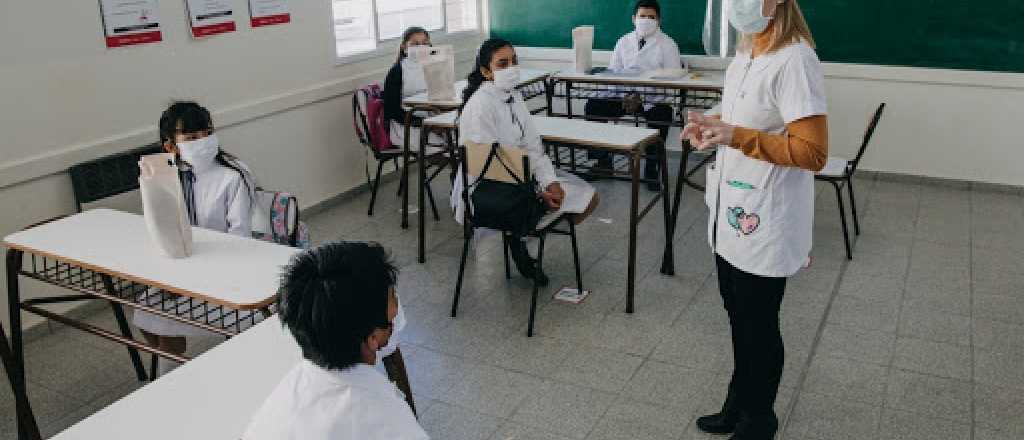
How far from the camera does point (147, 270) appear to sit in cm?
216

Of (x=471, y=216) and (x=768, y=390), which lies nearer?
(x=768, y=390)

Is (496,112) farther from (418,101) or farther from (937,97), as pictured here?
(937,97)

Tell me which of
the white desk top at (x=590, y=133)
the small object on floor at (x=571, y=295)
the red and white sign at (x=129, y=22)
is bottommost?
the small object on floor at (x=571, y=295)

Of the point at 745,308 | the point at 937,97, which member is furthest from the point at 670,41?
the point at 745,308

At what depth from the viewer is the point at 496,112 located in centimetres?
341

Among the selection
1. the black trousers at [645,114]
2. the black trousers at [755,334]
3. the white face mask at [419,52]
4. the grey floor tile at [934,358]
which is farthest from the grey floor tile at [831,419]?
the white face mask at [419,52]

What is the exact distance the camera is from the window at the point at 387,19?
5.01 meters

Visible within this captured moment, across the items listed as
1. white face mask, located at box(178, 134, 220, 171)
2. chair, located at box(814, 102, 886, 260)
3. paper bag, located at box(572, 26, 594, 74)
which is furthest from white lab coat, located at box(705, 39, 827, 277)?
paper bag, located at box(572, 26, 594, 74)

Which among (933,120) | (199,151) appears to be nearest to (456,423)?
(199,151)

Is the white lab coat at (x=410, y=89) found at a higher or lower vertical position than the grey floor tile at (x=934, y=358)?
higher

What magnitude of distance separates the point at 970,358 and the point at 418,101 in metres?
2.91

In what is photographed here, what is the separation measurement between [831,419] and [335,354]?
1.98 m

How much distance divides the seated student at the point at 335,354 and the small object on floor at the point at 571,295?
7.59ft

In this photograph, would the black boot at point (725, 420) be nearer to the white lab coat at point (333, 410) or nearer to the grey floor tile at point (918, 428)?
the grey floor tile at point (918, 428)
